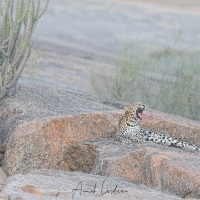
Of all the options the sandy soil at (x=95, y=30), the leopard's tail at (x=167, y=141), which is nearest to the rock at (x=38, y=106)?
the leopard's tail at (x=167, y=141)

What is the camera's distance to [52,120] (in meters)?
9.65

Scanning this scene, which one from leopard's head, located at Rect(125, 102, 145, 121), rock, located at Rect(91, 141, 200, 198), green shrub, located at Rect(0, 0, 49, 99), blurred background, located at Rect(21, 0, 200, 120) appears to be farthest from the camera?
blurred background, located at Rect(21, 0, 200, 120)

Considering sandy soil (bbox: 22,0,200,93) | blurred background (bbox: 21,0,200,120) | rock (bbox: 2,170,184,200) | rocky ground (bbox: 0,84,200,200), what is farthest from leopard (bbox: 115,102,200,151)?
sandy soil (bbox: 22,0,200,93)

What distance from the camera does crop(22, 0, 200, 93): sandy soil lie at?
71.1ft

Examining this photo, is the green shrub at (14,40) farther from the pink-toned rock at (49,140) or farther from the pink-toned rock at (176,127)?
the pink-toned rock at (176,127)

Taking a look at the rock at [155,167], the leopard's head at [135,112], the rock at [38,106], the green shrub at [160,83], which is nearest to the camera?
the rock at [155,167]

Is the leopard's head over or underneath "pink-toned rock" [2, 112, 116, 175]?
over

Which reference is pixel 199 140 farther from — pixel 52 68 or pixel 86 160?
pixel 52 68

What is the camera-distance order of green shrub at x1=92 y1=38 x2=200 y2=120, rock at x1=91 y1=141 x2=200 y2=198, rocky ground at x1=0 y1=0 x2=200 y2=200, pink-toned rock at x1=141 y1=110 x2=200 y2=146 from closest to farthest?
1. rocky ground at x1=0 y1=0 x2=200 y2=200
2. rock at x1=91 y1=141 x2=200 y2=198
3. pink-toned rock at x1=141 y1=110 x2=200 y2=146
4. green shrub at x1=92 y1=38 x2=200 y2=120

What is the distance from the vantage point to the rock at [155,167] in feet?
26.5

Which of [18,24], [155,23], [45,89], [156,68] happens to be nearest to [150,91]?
[156,68]

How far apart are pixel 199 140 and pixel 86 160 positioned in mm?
1735

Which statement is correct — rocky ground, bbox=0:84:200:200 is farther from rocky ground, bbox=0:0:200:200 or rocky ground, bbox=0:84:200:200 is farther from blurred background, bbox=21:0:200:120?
blurred background, bbox=21:0:200:120

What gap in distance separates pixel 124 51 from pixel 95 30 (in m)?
12.2
